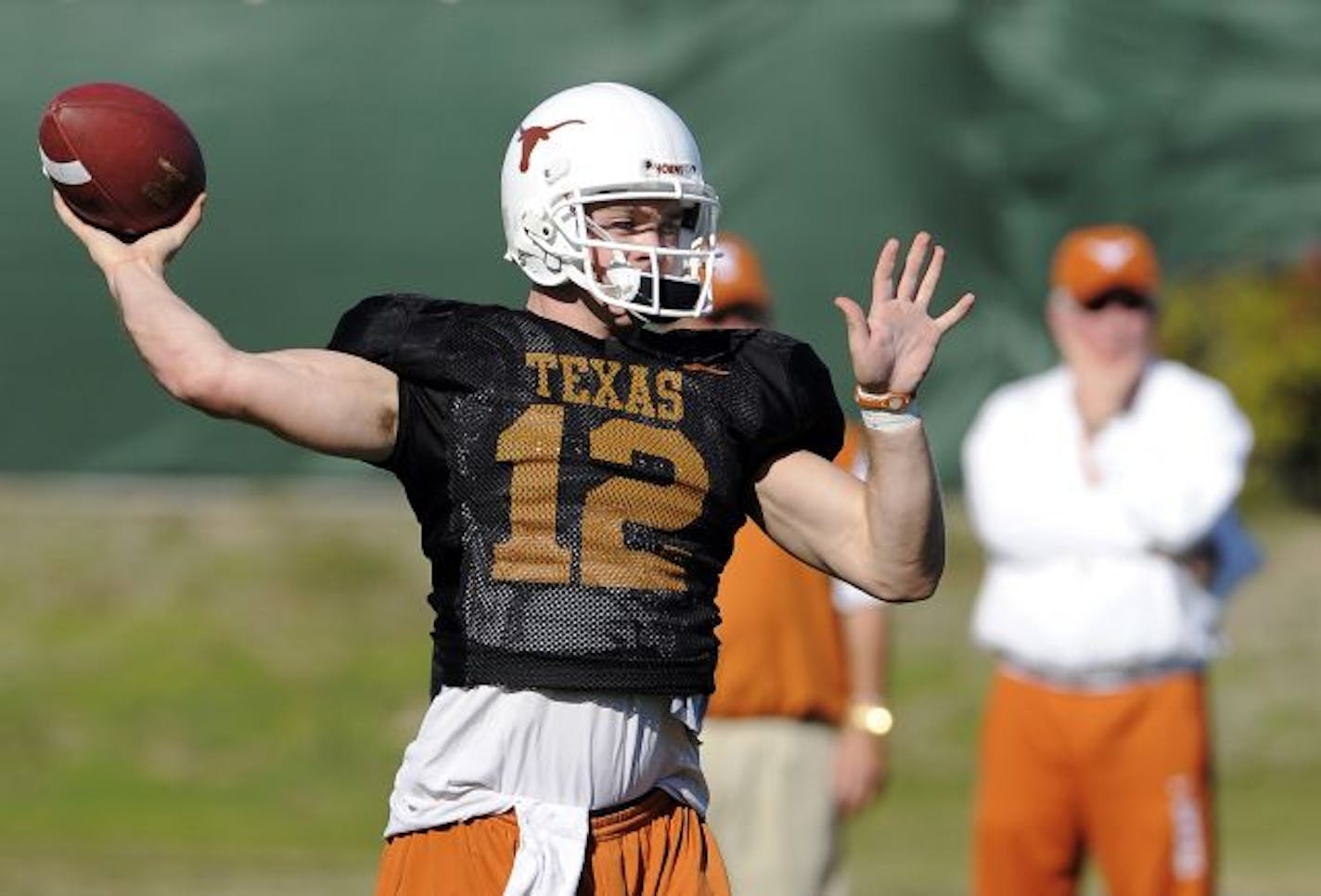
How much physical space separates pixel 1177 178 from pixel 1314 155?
20.3 inches

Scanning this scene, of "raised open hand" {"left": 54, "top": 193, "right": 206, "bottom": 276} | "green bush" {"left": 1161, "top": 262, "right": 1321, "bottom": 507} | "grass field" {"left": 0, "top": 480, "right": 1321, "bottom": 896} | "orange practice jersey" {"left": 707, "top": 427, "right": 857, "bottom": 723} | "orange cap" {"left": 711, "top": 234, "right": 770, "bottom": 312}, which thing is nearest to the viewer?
"raised open hand" {"left": 54, "top": 193, "right": 206, "bottom": 276}

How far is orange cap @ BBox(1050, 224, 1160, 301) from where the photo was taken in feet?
23.4

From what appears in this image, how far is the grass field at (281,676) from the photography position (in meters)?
10.1

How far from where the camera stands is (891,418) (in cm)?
386

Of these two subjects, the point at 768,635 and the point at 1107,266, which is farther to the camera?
the point at 1107,266

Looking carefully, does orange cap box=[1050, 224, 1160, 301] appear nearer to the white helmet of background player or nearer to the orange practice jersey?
the orange practice jersey

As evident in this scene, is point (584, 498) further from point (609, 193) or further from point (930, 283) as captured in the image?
point (930, 283)

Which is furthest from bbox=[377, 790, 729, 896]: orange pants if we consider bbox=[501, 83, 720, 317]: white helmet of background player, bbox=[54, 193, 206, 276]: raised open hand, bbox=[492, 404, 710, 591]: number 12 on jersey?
bbox=[54, 193, 206, 276]: raised open hand

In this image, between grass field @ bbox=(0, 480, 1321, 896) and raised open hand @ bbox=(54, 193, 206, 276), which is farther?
grass field @ bbox=(0, 480, 1321, 896)

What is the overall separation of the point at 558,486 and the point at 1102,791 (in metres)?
3.20

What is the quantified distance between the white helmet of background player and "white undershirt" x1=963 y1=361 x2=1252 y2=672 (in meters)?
2.91

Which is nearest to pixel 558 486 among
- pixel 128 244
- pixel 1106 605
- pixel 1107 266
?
pixel 128 244

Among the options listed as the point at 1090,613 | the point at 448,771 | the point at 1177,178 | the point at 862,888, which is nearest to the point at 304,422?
the point at 448,771

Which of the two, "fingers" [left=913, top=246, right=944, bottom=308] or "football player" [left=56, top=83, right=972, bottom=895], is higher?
"fingers" [left=913, top=246, right=944, bottom=308]
